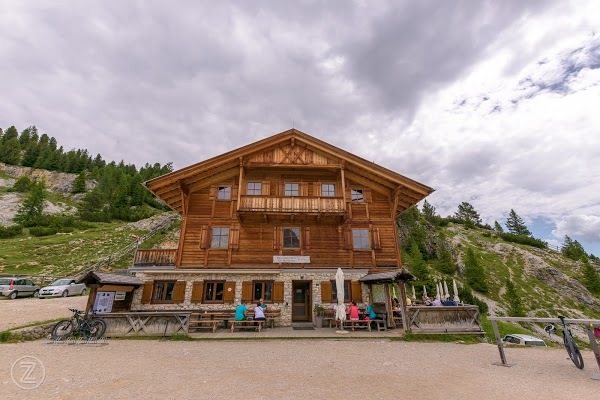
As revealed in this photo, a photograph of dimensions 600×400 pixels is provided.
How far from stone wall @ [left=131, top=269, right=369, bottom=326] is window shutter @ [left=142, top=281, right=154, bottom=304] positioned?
18 cm

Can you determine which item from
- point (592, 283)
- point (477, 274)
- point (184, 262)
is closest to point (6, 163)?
point (184, 262)

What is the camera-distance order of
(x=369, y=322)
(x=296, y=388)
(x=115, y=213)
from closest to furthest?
(x=296, y=388) < (x=369, y=322) < (x=115, y=213)

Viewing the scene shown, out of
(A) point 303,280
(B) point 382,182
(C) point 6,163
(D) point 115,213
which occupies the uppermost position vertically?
(C) point 6,163

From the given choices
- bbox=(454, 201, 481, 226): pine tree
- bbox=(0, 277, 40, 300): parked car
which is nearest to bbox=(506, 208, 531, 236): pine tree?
bbox=(454, 201, 481, 226): pine tree

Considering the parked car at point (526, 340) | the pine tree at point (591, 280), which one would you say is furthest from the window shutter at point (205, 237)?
the pine tree at point (591, 280)

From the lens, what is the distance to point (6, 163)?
87.1m

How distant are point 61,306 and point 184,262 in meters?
8.64

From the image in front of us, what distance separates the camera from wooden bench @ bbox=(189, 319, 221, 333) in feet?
46.4

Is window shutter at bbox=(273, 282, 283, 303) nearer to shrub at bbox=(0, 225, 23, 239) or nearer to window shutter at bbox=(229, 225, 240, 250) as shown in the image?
window shutter at bbox=(229, 225, 240, 250)

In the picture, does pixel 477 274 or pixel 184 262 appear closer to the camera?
pixel 184 262

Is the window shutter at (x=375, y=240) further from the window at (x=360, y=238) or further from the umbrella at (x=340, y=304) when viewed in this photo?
the umbrella at (x=340, y=304)

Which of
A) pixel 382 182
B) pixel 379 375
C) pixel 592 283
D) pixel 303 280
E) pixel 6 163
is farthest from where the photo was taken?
pixel 6 163

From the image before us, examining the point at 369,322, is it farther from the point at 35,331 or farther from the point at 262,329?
the point at 35,331

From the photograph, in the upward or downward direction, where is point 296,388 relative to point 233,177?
downward
